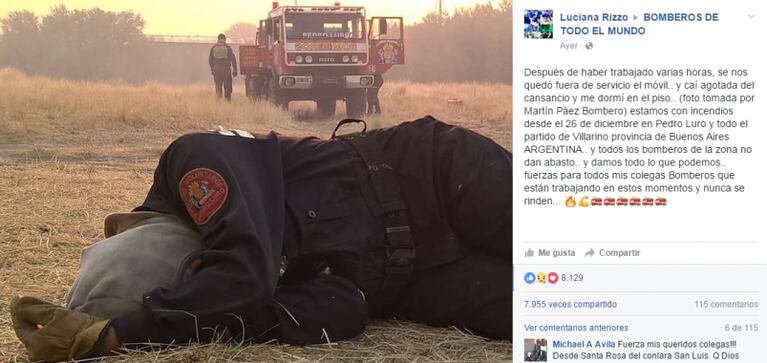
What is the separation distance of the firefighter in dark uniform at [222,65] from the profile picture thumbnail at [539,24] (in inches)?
562

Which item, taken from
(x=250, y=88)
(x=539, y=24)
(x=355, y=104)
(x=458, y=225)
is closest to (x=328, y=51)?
(x=355, y=104)

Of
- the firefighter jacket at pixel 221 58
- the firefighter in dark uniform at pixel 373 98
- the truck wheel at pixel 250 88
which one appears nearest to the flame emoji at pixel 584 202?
the firefighter in dark uniform at pixel 373 98

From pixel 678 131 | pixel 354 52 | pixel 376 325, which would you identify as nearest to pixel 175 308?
pixel 376 325

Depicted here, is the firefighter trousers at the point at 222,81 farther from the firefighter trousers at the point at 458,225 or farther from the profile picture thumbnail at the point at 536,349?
the profile picture thumbnail at the point at 536,349

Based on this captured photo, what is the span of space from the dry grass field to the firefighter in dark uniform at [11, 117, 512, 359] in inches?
2.8

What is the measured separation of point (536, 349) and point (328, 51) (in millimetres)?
12407

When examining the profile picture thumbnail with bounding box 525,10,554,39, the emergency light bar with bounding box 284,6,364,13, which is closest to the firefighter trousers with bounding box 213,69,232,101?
the emergency light bar with bounding box 284,6,364,13

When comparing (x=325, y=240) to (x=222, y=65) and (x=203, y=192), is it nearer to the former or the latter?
(x=203, y=192)

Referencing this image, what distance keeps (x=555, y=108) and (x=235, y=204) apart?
35.1 inches

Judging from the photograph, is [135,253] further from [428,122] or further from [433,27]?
[433,27]

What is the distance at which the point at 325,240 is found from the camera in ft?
6.93

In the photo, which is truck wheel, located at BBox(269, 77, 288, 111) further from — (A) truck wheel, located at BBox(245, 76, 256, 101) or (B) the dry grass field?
(A) truck wheel, located at BBox(245, 76, 256, 101)

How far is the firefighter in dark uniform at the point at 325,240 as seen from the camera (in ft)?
6.21

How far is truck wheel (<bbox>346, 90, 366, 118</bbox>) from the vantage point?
564 inches
